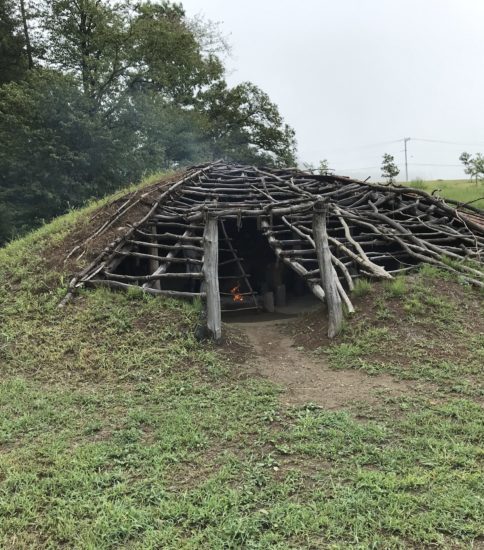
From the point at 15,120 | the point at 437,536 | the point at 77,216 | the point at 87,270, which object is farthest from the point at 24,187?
the point at 437,536

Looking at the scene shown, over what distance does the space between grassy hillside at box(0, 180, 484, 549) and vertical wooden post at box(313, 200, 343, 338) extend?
0.21 metres

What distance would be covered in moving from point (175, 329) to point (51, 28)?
1826 cm

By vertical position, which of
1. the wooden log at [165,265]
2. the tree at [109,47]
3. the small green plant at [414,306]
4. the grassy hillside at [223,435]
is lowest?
the grassy hillside at [223,435]

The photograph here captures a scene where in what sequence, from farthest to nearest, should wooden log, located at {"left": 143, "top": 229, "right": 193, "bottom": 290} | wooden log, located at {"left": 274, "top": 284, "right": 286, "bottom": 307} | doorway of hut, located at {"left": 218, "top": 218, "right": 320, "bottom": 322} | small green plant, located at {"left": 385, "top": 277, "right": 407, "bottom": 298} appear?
1. wooden log, located at {"left": 274, "top": 284, "right": 286, "bottom": 307}
2. doorway of hut, located at {"left": 218, "top": 218, "right": 320, "bottom": 322}
3. wooden log, located at {"left": 143, "top": 229, "right": 193, "bottom": 290}
4. small green plant, located at {"left": 385, "top": 277, "right": 407, "bottom": 298}

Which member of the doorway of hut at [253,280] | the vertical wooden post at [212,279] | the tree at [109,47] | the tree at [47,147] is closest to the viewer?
the vertical wooden post at [212,279]

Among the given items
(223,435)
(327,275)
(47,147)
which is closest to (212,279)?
(327,275)

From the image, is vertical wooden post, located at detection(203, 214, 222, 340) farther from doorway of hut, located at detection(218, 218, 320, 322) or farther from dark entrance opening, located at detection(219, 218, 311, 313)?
dark entrance opening, located at detection(219, 218, 311, 313)

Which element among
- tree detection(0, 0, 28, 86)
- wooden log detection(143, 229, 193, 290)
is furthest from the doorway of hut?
tree detection(0, 0, 28, 86)

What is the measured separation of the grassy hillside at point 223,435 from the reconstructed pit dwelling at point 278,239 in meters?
0.60

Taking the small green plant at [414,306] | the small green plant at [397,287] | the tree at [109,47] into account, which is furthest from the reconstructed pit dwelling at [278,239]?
the tree at [109,47]

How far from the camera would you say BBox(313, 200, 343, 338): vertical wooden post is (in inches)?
235

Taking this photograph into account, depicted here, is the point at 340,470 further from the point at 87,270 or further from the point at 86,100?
the point at 86,100

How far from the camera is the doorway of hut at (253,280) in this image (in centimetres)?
900

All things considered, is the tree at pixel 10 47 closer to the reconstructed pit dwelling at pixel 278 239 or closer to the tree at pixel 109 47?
the tree at pixel 109 47
